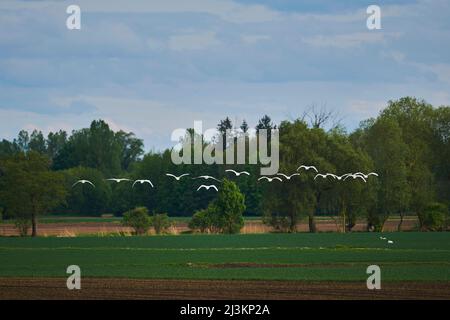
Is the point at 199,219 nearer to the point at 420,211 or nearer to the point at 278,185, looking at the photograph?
the point at 278,185

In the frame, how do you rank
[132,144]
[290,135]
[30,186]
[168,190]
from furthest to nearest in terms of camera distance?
1. [132,144]
2. [168,190]
3. [290,135]
4. [30,186]

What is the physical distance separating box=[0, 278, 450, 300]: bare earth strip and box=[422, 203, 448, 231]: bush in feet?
187

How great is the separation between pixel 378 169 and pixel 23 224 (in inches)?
1354

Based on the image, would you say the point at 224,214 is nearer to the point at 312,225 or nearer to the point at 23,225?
the point at 312,225

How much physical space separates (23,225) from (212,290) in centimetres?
5588

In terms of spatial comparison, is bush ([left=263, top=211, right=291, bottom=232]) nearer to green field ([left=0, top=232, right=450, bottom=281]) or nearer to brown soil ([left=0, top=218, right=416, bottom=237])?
brown soil ([left=0, top=218, right=416, bottom=237])

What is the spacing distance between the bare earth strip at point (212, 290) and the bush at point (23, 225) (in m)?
49.0

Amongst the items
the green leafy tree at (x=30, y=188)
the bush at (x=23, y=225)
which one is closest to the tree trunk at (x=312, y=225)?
the green leafy tree at (x=30, y=188)

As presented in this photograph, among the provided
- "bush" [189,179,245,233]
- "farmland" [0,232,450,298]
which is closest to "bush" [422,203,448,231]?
"bush" [189,179,245,233]

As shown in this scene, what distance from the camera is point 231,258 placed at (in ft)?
172

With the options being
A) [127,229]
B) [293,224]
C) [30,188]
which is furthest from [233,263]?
[293,224]

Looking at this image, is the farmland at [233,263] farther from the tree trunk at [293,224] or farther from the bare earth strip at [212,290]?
the tree trunk at [293,224]

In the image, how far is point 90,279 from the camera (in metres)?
39.8

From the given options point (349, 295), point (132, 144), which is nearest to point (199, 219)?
point (349, 295)
